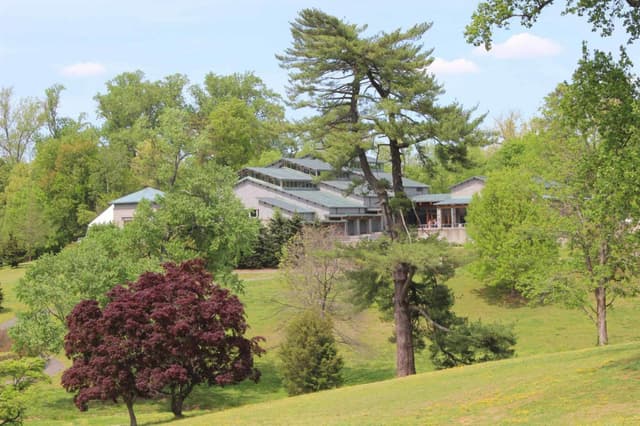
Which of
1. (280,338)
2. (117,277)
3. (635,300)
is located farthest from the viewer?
(635,300)

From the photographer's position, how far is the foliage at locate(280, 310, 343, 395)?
2661cm

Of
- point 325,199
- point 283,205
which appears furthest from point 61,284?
point 325,199

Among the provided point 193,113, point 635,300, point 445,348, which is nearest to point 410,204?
point 445,348

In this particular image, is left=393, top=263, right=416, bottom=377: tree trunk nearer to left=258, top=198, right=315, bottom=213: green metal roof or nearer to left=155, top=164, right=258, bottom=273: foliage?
left=155, top=164, right=258, bottom=273: foliage

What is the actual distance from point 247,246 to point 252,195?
33.2 meters

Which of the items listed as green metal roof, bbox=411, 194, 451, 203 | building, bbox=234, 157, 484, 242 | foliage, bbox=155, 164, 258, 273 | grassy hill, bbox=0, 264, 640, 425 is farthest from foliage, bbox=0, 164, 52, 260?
foliage, bbox=155, 164, 258, 273

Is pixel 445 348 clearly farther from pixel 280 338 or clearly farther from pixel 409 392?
pixel 280 338

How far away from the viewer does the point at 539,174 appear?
36125 mm

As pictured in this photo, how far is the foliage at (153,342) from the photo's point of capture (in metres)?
23.1

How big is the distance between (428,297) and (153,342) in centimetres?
1075

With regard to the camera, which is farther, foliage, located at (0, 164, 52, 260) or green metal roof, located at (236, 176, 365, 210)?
foliage, located at (0, 164, 52, 260)

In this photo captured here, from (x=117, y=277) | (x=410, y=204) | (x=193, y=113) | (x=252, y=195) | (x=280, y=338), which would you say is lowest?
(x=280, y=338)

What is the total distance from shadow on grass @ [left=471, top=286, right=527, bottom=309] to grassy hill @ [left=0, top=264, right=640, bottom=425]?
157 inches

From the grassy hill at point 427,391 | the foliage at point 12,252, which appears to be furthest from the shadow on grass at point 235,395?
the foliage at point 12,252
